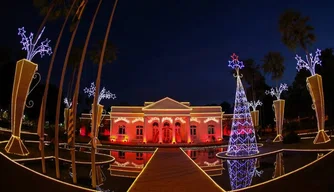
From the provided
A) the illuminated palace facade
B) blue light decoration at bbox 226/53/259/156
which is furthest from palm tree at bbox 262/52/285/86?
blue light decoration at bbox 226/53/259/156

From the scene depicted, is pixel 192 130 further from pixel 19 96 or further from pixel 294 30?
pixel 19 96

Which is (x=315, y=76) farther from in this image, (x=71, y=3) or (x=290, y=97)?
(x=290, y=97)

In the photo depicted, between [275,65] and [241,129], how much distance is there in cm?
1858

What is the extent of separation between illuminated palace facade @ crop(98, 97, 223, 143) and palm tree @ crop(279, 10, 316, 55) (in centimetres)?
1824

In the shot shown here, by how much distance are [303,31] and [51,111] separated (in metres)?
39.0

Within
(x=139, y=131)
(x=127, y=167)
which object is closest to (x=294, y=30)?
(x=127, y=167)

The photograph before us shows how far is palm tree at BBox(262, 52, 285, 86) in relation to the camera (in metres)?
34.2

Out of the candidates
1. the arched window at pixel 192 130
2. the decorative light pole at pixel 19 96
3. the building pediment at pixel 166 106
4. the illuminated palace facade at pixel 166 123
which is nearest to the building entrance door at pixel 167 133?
the illuminated palace facade at pixel 166 123

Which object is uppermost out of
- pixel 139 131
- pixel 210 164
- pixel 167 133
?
pixel 139 131

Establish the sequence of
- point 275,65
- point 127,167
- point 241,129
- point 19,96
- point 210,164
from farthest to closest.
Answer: point 275,65 < point 241,129 < point 210,164 < point 127,167 < point 19,96

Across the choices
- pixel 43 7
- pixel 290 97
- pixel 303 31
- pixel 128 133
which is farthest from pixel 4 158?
pixel 290 97

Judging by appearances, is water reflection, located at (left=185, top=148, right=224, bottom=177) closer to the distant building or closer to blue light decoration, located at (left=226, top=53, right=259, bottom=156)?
blue light decoration, located at (left=226, top=53, right=259, bottom=156)

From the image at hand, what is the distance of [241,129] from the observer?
19.1 metres

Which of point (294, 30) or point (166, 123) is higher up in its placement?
point (294, 30)
